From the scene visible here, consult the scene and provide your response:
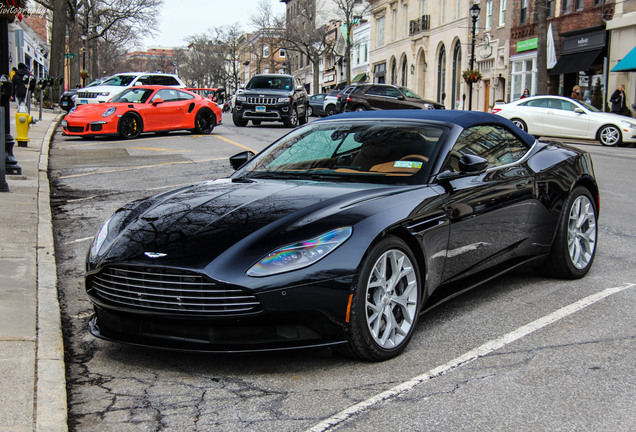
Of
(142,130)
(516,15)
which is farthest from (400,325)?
(516,15)

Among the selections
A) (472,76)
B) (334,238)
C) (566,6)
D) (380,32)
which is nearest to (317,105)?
(472,76)

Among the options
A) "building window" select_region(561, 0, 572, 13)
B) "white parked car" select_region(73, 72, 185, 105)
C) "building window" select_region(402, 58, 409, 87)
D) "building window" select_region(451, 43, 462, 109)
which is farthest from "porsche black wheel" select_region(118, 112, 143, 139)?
"building window" select_region(402, 58, 409, 87)

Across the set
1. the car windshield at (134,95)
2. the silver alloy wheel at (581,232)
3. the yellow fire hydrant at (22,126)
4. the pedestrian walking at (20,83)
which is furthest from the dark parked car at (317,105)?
the silver alloy wheel at (581,232)

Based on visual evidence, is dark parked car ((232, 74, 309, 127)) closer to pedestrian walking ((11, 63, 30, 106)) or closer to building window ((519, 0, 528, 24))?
pedestrian walking ((11, 63, 30, 106))

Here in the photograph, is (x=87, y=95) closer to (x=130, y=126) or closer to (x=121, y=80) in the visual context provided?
(x=121, y=80)

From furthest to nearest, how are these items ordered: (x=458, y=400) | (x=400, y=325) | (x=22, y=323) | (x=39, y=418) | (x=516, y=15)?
(x=516, y=15), (x=22, y=323), (x=400, y=325), (x=458, y=400), (x=39, y=418)

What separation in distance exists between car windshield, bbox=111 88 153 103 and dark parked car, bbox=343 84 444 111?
12354 mm

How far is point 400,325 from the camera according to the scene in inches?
167

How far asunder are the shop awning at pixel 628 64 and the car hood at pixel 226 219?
28.7m

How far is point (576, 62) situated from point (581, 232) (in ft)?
102

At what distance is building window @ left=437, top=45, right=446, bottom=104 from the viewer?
50.5m

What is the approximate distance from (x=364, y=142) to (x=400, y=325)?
4.67 feet

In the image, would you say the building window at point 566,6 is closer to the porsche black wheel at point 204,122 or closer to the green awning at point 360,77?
the porsche black wheel at point 204,122

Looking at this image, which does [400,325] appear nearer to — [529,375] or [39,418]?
[529,375]
